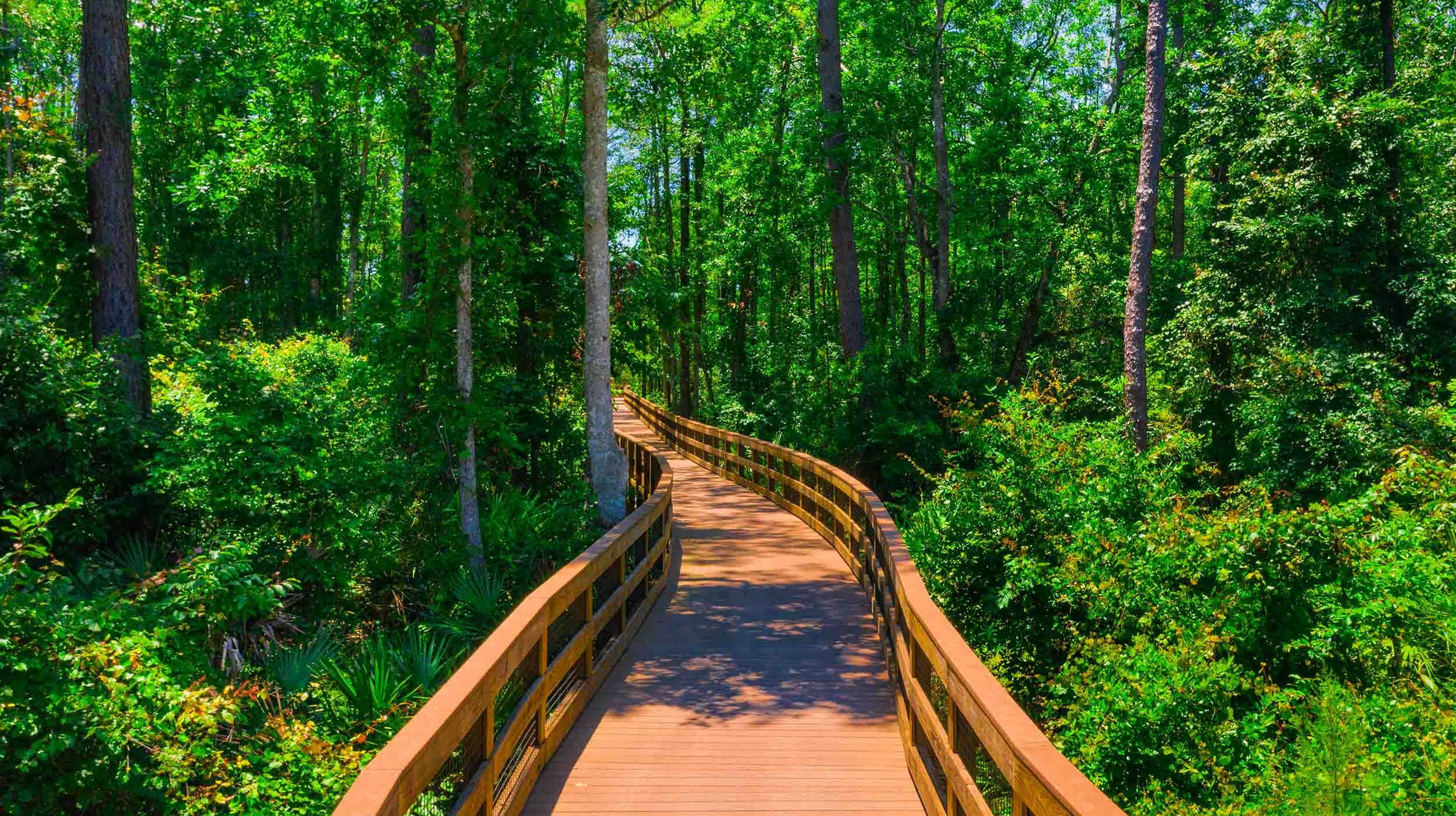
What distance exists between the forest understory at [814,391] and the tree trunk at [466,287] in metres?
0.05

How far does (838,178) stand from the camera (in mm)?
19953

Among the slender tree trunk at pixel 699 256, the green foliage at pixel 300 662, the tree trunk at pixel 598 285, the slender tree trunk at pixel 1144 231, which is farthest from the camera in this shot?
the slender tree trunk at pixel 699 256

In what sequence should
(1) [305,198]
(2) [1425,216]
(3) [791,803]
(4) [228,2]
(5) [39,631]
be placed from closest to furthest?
(3) [791,803]
(5) [39,631]
(2) [1425,216]
(4) [228,2]
(1) [305,198]

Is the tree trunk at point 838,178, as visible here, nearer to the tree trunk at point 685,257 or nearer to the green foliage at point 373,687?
the tree trunk at point 685,257

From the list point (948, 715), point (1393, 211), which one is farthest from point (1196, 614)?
point (1393, 211)

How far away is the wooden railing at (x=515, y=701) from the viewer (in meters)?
3.50

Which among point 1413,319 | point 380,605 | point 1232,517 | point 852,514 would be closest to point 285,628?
point 380,605

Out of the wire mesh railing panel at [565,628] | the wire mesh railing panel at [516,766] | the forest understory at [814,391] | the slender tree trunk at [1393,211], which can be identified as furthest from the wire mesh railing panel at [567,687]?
the slender tree trunk at [1393,211]

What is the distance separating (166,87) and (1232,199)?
98.3 feet

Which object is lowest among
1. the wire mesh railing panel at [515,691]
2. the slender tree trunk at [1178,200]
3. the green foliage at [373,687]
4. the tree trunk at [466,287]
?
the green foliage at [373,687]

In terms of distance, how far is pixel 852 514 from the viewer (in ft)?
38.5

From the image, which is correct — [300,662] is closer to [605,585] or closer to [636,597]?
[605,585]

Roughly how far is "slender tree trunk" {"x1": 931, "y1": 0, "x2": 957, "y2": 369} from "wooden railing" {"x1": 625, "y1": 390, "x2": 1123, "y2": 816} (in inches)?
402

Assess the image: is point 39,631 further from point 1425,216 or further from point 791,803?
point 1425,216
